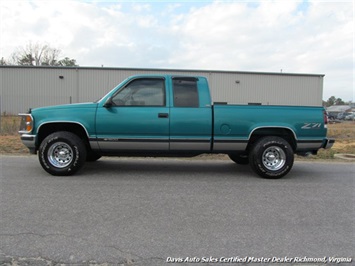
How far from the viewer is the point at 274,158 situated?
261 inches

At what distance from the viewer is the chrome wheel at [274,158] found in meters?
6.53

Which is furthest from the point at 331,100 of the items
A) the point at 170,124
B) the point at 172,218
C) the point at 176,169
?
the point at 172,218

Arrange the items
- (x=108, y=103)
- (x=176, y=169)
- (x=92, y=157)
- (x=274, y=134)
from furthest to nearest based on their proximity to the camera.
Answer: (x=92, y=157)
(x=176, y=169)
(x=274, y=134)
(x=108, y=103)

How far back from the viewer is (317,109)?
6535 millimetres

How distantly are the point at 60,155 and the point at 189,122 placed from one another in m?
2.60

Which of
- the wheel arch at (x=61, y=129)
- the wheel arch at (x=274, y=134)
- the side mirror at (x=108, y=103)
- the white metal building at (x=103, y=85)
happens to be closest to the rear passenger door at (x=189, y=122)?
the wheel arch at (x=274, y=134)

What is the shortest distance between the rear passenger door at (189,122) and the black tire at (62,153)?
1.81 m

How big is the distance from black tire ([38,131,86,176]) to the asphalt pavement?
23 cm

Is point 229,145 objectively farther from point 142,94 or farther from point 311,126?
point 142,94

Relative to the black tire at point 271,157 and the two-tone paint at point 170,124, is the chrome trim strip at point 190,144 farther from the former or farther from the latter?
the black tire at point 271,157

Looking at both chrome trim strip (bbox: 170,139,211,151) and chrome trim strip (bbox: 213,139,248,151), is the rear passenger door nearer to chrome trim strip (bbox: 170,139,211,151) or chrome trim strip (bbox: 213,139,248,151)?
chrome trim strip (bbox: 170,139,211,151)

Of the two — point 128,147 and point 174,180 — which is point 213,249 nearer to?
point 174,180

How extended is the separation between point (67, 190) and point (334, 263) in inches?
158

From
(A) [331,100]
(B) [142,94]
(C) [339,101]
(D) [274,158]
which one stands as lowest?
(D) [274,158]
